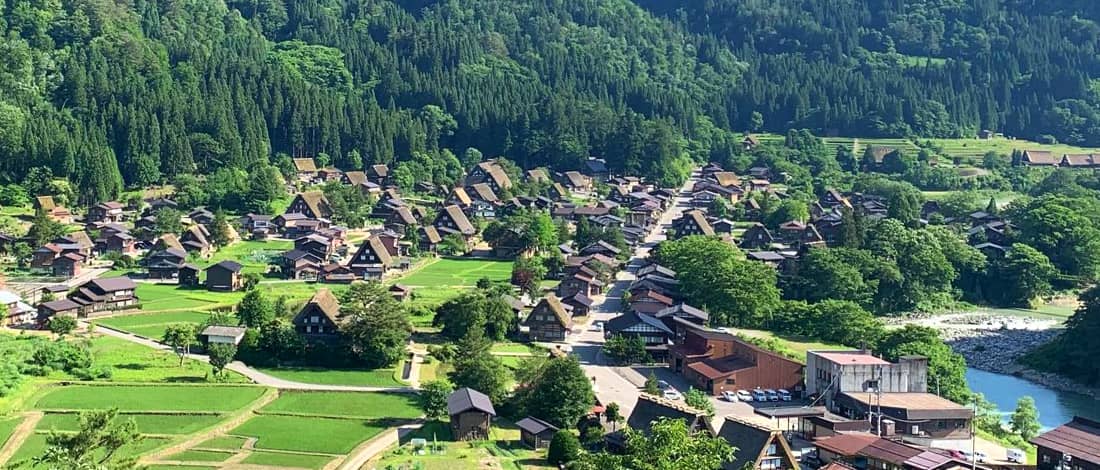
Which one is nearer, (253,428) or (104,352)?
(253,428)

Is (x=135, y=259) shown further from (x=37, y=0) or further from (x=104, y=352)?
(x=37, y=0)


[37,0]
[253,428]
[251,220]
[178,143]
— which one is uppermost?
[37,0]

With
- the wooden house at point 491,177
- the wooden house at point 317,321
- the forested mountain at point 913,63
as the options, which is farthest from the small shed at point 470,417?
the forested mountain at point 913,63

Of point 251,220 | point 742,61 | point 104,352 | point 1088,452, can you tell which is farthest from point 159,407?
point 742,61

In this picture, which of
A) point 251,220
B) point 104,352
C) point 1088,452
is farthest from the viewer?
point 251,220

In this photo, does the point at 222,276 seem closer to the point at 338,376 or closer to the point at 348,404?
the point at 338,376

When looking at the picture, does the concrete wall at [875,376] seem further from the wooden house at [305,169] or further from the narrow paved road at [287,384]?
the wooden house at [305,169]
